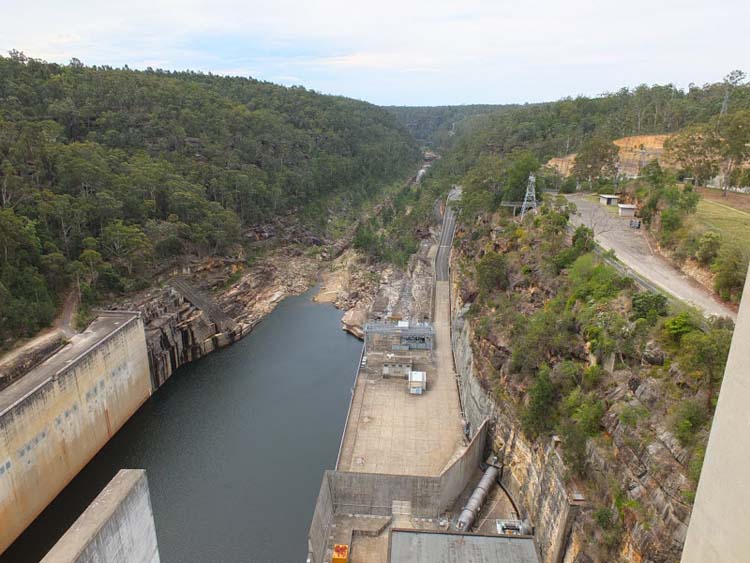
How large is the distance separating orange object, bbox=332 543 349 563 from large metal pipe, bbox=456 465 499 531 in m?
5.09

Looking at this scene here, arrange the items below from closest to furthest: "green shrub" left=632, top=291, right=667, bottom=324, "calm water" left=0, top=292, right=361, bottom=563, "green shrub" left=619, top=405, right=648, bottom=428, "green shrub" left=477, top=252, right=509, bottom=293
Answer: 1. "green shrub" left=619, top=405, right=648, bottom=428
2. "green shrub" left=632, top=291, right=667, bottom=324
3. "calm water" left=0, top=292, right=361, bottom=563
4. "green shrub" left=477, top=252, right=509, bottom=293

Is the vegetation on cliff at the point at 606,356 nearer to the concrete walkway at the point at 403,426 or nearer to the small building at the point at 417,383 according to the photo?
the concrete walkway at the point at 403,426

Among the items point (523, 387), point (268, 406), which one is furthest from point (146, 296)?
point (523, 387)

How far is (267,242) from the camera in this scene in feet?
211

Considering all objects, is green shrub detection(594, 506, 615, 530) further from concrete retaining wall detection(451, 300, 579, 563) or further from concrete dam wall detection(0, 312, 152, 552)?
concrete dam wall detection(0, 312, 152, 552)

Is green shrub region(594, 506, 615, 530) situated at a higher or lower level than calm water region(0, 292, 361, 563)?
higher

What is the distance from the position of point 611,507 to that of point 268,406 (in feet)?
79.8

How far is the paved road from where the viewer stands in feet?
70.2

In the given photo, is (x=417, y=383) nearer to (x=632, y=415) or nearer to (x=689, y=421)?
(x=632, y=415)

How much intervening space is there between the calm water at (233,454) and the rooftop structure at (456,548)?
24.1 ft

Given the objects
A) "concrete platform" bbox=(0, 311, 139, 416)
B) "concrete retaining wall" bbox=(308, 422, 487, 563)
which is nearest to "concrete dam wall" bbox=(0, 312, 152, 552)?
"concrete platform" bbox=(0, 311, 139, 416)

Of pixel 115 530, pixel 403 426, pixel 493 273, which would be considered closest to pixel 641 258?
pixel 493 273

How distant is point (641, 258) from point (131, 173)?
146ft

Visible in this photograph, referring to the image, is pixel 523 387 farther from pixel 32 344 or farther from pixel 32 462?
pixel 32 344
